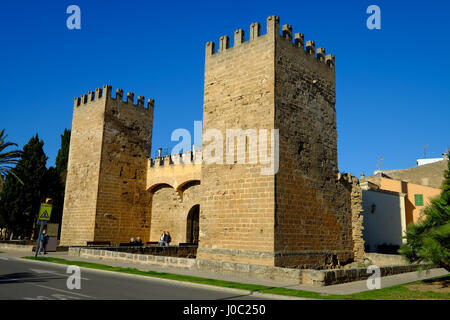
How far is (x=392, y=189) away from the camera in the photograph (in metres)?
26.8

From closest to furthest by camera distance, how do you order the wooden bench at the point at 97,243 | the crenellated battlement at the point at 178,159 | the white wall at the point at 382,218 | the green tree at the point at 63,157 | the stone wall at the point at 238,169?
the stone wall at the point at 238,169 < the wooden bench at the point at 97,243 < the crenellated battlement at the point at 178,159 < the white wall at the point at 382,218 < the green tree at the point at 63,157

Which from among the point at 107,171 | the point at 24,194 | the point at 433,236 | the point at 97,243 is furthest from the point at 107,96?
the point at 433,236

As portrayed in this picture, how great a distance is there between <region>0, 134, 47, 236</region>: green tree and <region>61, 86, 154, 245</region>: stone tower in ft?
25.9

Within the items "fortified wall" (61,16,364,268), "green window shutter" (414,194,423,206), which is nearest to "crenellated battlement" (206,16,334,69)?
"fortified wall" (61,16,364,268)

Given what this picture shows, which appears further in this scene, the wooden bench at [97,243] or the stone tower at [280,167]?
the wooden bench at [97,243]

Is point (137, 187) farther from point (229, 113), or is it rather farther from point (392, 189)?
point (392, 189)

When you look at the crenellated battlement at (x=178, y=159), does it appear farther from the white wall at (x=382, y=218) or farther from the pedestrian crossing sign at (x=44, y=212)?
the white wall at (x=382, y=218)

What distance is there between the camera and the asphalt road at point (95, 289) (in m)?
6.90

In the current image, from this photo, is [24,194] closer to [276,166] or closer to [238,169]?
[238,169]

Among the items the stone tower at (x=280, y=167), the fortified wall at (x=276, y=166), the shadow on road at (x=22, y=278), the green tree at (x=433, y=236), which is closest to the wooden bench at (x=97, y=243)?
the fortified wall at (x=276, y=166)

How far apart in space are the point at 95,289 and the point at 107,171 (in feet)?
45.5

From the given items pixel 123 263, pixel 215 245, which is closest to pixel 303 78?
pixel 215 245

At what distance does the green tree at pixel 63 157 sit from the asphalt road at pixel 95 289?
2331 cm

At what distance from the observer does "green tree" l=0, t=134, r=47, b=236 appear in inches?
1086
